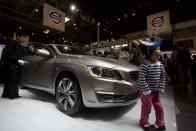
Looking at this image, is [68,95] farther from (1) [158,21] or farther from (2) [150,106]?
(1) [158,21]

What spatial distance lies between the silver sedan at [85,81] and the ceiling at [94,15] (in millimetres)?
8970

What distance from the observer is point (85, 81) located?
285 centimetres

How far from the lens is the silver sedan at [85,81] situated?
2775mm

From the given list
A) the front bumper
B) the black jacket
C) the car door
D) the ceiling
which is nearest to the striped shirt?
the front bumper

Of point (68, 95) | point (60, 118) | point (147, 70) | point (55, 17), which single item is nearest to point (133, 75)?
point (147, 70)

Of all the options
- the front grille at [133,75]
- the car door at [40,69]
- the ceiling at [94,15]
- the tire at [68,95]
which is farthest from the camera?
the ceiling at [94,15]

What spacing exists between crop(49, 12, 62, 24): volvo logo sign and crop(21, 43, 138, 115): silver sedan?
5.71m

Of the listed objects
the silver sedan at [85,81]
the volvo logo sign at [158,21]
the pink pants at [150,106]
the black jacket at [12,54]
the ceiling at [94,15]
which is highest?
the ceiling at [94,15]

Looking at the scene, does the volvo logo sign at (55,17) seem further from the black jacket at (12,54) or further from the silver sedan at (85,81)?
the silver sedan at (85,81)

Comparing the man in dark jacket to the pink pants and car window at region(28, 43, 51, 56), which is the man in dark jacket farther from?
the pink pants

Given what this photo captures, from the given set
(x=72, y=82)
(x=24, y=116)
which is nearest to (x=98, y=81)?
(x=72, y=82)

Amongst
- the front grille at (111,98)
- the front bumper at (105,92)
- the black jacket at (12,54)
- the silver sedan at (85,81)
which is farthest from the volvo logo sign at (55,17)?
the front grille at (111,98)

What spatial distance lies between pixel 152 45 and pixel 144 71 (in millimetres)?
395

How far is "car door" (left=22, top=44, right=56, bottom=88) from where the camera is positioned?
3.57 meters
